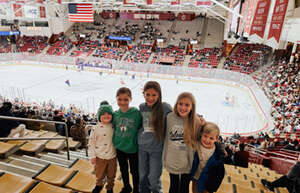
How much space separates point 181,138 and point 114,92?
1765 centimetres

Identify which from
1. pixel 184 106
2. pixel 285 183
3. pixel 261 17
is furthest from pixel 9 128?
pixel 261 17

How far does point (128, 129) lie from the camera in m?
3.02

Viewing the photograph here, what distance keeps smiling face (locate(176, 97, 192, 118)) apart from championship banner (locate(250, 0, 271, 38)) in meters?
9.75

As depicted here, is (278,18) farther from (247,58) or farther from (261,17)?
(247,58)

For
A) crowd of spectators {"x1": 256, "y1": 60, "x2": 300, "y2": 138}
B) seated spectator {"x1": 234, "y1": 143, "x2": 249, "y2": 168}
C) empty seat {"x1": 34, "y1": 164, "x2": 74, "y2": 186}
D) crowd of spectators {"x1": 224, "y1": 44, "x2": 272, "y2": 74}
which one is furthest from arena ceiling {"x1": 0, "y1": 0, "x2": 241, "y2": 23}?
empty seat {"x1": 34, "y1": 164, "x2": 74, "y2": 186}

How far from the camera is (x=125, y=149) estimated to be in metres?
3.07

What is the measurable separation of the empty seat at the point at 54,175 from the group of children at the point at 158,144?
0.44 metres

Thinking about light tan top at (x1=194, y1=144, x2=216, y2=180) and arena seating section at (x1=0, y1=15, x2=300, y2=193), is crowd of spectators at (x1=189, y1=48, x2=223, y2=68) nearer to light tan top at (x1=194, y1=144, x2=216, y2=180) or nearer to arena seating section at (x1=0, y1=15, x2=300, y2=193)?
arena seating section at (x1=0, y1=15, x2=300, y2=193)

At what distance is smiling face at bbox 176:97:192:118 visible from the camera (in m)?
2.65

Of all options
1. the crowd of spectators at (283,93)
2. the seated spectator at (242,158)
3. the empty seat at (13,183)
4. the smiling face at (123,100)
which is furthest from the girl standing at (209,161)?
the crowd of spectators at (283,93)

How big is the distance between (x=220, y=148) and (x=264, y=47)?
89.8 feet

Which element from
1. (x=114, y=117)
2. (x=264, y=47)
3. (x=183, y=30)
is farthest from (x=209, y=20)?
(x=114, y=117)

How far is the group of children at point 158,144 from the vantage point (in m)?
2.72

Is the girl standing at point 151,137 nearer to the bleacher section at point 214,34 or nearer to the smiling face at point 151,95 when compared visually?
the smiling face at point 151,95
